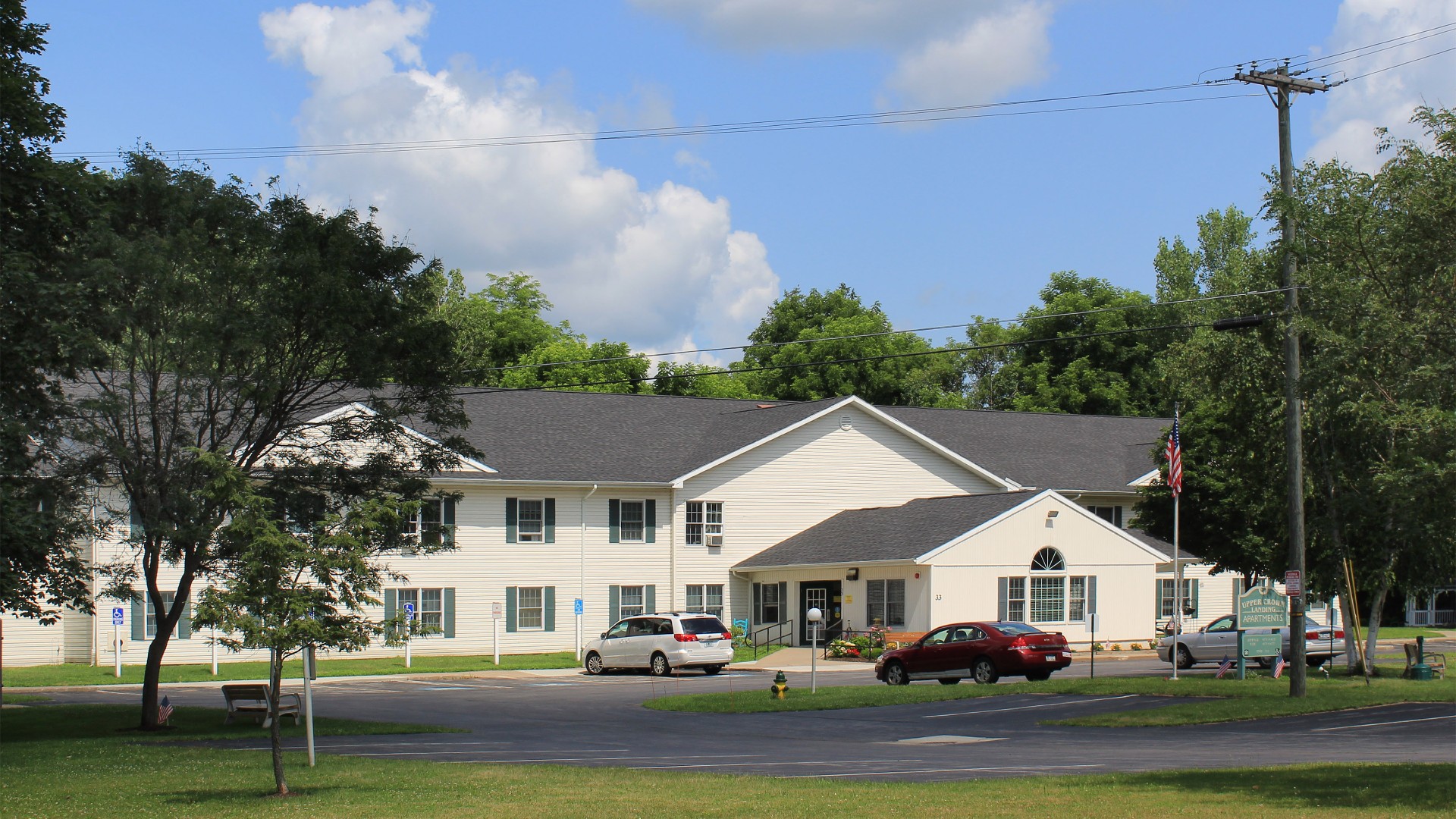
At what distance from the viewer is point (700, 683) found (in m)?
35.8

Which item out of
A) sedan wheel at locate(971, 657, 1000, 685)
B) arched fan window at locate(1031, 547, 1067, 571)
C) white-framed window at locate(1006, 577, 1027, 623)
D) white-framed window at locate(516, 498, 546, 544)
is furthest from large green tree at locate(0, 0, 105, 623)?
arched fan window at locate(1031, 547, 1067, 571)

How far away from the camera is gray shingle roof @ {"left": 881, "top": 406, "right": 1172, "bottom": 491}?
57.1 metres

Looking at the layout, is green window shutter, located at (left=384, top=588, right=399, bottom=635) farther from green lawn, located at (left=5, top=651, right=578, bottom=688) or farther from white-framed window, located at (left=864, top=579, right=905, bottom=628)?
white-framed window, located at (left=864, top=579, right=905, bottom=628)

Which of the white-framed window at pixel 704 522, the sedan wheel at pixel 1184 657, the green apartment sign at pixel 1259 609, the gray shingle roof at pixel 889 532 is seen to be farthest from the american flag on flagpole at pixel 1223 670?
the white-framed window at pixel 704 522

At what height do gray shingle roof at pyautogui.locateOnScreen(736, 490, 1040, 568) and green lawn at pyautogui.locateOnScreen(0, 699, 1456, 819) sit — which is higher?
gray shingle roof at pyautogui.locateOnScreen(736, 490, 1040, 568)

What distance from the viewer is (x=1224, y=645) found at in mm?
37438

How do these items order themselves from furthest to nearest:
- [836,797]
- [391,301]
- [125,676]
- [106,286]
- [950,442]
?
[950,442] → [125,676] → [391,301] → [106,286] → [836,797]

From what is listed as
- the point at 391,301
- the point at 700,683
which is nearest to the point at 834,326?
the point at 700,683

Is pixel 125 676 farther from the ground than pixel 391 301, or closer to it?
closer to it

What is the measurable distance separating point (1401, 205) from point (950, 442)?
42318 mm

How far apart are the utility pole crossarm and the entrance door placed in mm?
24482

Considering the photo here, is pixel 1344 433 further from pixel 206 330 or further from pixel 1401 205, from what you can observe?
pixel 206 330

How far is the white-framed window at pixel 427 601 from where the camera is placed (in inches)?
1777

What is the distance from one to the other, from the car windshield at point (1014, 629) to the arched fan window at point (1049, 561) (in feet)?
39.8
